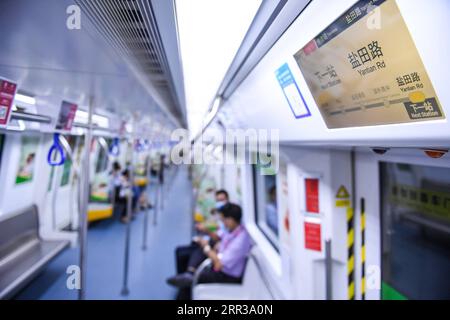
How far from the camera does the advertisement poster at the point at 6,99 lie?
1074 mm

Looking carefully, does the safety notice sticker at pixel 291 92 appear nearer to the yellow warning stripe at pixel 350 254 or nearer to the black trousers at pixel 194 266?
the yellow warning stripe at pixel 350 254

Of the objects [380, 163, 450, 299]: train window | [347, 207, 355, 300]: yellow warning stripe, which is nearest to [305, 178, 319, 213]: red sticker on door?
[347, 207, 355, 300]: yellow warning stripe

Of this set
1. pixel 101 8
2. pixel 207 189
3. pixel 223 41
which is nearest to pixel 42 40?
pixel 101 8

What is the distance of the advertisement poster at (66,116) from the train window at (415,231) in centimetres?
194

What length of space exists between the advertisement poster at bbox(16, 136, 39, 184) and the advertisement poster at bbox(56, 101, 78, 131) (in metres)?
2.39

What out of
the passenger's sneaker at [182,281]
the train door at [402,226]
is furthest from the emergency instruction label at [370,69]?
the passenger's sneaker at [182,281]

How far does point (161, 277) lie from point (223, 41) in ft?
12.1

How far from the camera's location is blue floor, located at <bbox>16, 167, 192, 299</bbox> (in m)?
3.30

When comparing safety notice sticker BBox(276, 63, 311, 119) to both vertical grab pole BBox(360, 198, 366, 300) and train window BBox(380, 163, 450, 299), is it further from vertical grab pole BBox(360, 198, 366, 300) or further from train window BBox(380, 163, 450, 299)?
vertical grab pole BBox(360, 198, 366, 300)

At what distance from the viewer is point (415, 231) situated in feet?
4.15

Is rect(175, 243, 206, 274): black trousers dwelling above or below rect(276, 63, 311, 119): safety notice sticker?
below

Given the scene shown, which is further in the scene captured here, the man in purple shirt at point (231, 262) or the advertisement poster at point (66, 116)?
the man in purple shirt at point (231, 262)

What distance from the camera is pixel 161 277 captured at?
3752mm

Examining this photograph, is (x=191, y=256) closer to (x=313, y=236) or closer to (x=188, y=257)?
(x=188, y=257)
